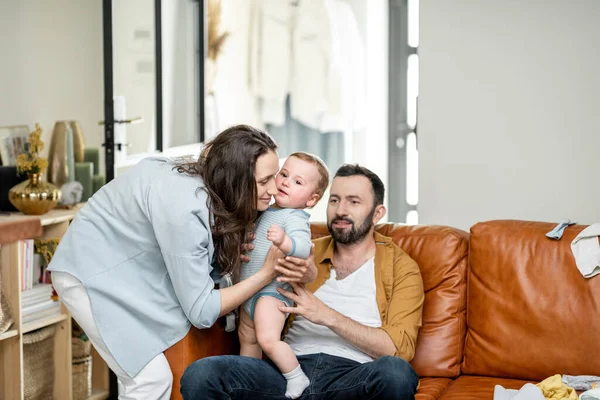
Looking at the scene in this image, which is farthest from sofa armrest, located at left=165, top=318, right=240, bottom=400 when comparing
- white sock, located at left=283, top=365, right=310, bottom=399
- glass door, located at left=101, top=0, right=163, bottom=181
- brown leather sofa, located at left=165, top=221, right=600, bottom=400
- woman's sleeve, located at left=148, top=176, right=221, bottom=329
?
glass door, located at left=101, top=0, right=163, bottom=181

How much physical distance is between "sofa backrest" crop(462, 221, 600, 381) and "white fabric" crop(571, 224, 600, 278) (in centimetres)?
2

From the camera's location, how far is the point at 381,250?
2.45 meters

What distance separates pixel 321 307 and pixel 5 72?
2035 mm

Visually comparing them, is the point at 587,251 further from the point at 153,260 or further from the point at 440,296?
the point at 153,260

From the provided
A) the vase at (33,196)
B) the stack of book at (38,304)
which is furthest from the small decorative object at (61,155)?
the stack of book at (38,304)

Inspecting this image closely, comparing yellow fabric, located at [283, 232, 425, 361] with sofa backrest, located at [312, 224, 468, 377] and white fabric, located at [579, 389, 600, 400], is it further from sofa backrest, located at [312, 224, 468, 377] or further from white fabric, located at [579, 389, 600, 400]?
Answer: white fabric, located at [579, 389, 600, 400]

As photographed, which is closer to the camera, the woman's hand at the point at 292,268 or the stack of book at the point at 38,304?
the woman's hand at the point at 292,268

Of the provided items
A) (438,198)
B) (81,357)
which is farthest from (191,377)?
(438,198)

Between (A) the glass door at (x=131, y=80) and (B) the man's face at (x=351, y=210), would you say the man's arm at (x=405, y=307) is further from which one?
(A) the glass door at (x=131, y=80)

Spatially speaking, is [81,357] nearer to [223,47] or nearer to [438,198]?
[438,198]

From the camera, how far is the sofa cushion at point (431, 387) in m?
2.20

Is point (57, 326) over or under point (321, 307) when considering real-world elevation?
under

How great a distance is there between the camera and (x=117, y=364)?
1.97m

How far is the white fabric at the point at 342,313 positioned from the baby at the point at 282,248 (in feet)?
0.52
